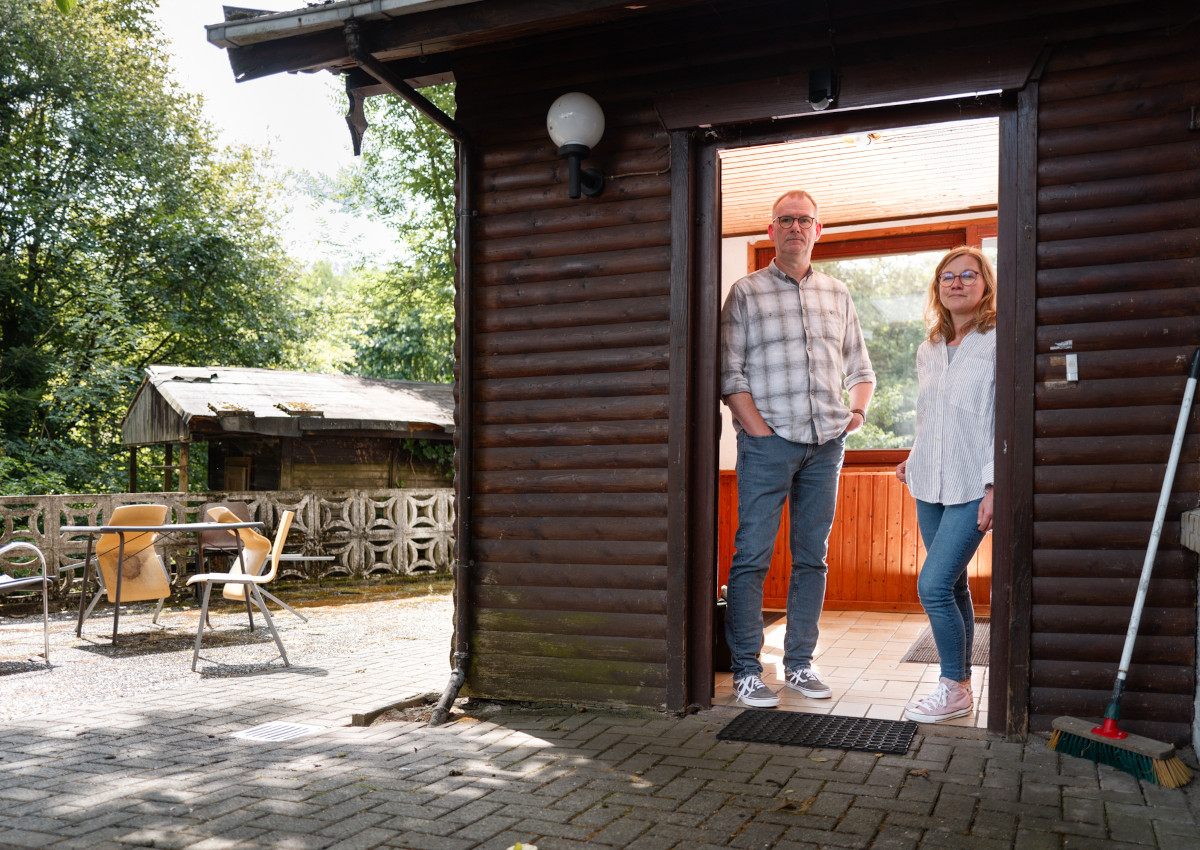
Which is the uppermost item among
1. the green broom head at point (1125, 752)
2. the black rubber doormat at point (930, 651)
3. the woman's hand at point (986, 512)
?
the woman's hand at point (986, 512)

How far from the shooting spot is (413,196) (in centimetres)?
2048

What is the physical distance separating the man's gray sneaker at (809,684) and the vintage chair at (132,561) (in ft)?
16.0

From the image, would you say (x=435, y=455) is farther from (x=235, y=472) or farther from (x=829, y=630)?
(x=829, y=630)

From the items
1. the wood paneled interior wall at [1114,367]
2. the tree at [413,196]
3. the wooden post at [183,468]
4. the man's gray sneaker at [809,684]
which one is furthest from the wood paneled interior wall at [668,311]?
the tree at [413,196]

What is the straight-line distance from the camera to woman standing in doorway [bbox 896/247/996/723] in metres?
3.94

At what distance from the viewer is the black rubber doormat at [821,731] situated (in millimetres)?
3650

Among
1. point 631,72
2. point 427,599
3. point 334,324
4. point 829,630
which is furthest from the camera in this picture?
point 334,324

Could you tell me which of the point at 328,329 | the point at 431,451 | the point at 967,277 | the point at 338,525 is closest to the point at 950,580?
the point at 967,277

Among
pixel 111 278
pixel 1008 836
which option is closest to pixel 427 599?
pixel 1008 836

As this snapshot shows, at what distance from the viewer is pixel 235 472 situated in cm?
1553

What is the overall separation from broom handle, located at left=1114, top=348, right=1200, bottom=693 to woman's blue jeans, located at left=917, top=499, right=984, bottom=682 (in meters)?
0.65

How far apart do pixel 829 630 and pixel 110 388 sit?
2004 centimetres

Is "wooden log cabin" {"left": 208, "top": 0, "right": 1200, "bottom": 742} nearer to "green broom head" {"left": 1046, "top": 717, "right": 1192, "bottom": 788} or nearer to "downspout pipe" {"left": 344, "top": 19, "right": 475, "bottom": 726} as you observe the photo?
"downspout pipe" {"left": 344, "top": 19, "right": 475, "bottom": 726}

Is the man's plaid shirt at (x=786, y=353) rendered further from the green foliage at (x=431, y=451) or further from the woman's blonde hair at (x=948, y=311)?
the green foliage at (x=431, y=451)
